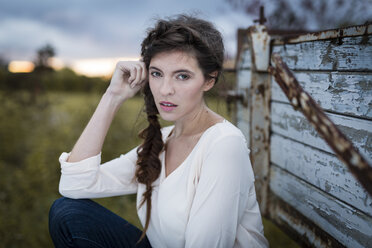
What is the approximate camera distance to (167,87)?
185 cm

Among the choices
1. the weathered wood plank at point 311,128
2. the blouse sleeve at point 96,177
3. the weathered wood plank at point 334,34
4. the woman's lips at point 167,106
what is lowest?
the blouse sleeve at point 96,177

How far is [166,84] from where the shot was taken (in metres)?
1.86

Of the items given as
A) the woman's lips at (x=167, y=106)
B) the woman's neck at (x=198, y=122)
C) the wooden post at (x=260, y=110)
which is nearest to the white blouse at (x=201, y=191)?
the woman's neck at (x=198, y=122)

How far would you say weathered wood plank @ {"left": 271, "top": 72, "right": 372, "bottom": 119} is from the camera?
4.81ft

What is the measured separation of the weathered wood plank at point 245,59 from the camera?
9.64ft

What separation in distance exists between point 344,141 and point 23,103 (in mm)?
6981

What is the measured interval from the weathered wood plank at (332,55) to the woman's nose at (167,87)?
0.93 meters

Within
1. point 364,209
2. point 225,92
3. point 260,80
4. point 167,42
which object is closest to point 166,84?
point 167,42

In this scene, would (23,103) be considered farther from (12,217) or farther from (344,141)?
(344,141)

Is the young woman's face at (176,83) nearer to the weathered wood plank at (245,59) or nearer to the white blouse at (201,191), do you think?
the white blouse at (201,191)

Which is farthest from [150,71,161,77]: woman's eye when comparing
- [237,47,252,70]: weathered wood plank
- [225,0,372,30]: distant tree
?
[225,0,372,30]: distant tree

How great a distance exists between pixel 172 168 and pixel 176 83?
62cm

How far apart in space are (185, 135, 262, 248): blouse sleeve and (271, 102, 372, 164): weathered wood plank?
57 cm

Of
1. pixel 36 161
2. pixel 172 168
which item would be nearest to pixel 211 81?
pixel 172 168
